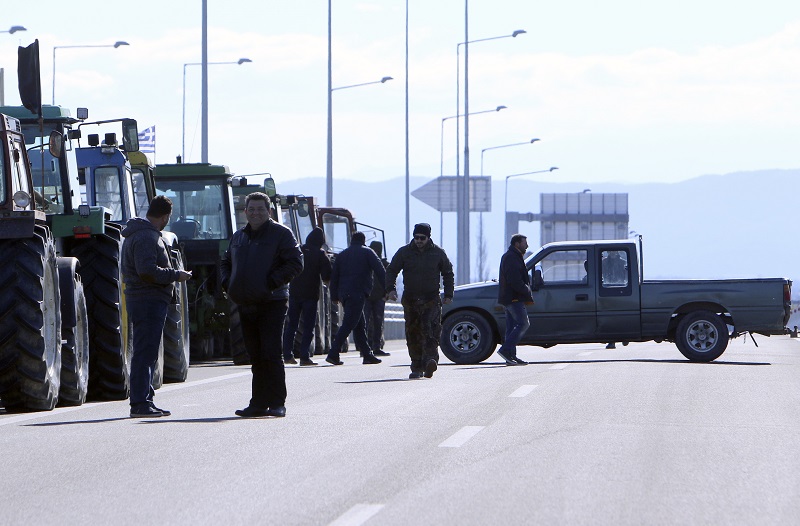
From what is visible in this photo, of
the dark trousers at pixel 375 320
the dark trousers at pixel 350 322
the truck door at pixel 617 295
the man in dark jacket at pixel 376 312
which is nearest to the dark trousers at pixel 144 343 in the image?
the dark trousers at pixel 350 322

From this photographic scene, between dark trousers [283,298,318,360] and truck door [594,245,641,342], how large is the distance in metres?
4.03

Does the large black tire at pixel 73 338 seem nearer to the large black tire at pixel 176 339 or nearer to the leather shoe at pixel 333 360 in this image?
the large black tire at pixel 176 339

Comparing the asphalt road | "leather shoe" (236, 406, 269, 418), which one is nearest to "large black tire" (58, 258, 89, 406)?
the asphalt road

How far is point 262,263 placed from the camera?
41.0ft

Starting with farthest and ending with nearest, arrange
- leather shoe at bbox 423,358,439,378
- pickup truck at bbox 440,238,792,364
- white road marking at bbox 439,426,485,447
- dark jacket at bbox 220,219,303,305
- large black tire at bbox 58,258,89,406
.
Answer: pickup truck at bbox 440,238,792,364, leather shoe at bbox 423,358,439,378, large black tire at bbox 58,258,89,406, dark jacket at bbox 220,219,303,305, white road marking at bbox 439,426,485,447

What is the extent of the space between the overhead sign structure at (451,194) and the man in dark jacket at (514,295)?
80690mm

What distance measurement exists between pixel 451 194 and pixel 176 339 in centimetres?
9259

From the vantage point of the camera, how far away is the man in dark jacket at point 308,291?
22.3 metres

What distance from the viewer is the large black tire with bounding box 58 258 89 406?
13203 mm

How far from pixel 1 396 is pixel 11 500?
5.01m

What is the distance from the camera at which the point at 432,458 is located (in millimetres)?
9656

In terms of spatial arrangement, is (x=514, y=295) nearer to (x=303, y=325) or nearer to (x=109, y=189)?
(x=303, y=325)

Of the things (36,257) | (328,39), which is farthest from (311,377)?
(328,39)

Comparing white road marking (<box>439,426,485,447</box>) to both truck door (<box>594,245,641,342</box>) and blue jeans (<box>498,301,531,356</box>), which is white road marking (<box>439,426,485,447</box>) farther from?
truck door (<box>594,245,641,342</box>)
